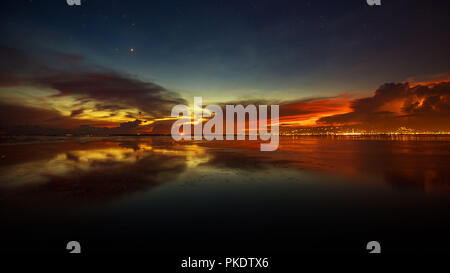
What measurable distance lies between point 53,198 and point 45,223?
2434 millimetres

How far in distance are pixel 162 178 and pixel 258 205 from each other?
20.5ft

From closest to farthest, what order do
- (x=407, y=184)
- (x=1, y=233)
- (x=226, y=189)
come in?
1. (x=1, y=233)
2. (x=226, y=189)
3. (x=407, y=184)

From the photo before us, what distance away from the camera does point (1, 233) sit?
17.9 ft

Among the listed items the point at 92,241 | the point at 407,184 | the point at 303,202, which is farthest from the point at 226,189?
the point at 407,184

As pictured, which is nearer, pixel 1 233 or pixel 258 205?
pixel 1 233

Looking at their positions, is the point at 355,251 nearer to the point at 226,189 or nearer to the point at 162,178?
the point at 226,189

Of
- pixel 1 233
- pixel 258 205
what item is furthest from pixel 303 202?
pixel 1 233

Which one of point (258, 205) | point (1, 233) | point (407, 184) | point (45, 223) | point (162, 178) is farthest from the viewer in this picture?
point (162, 178)

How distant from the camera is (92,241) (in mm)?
5094
